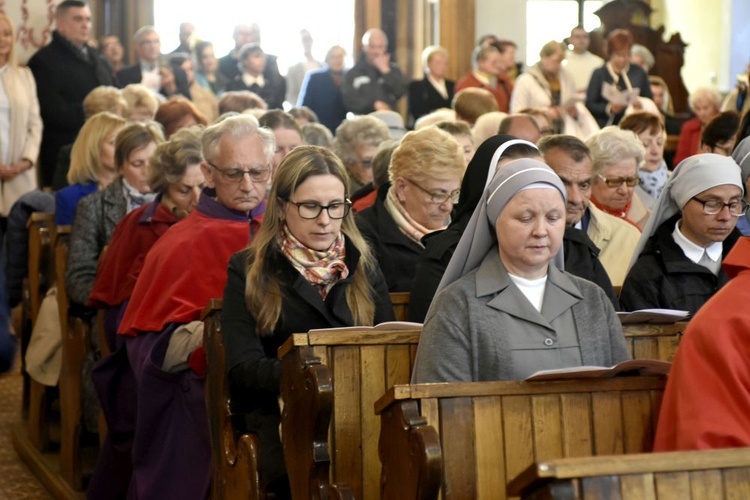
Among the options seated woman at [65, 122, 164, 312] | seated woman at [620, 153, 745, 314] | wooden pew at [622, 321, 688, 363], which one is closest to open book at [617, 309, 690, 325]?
wooden pew at [622, 321, 688, 363]

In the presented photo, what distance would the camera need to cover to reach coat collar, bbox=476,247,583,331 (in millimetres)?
3596

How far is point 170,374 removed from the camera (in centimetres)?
482

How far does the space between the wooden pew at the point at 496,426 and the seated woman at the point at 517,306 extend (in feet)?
0.81

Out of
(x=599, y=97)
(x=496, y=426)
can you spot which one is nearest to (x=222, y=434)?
(x=496, y=426)

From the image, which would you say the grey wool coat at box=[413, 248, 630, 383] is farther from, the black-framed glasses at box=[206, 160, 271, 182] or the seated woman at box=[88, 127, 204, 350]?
the seated woman at box=[88, 127, 204, 350]

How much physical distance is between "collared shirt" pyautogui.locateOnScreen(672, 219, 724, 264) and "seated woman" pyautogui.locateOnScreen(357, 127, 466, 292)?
91cm

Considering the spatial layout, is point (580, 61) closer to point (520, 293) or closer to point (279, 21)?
point (279, 21)

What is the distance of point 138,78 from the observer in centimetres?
1165

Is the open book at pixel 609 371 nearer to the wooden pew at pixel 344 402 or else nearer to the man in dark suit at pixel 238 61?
the wooden pew at pixel 344 402

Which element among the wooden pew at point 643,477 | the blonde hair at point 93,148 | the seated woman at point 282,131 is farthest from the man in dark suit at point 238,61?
the wooden pew at point 643,477

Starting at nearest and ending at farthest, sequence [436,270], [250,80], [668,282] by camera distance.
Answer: [436,270] < [668,282] < [250,80]

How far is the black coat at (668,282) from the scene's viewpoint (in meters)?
4.82

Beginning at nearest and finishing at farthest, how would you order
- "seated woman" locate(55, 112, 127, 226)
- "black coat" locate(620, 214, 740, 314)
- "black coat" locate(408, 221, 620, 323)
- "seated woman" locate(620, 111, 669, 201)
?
"black coat" locate(408, 221, 620, 323), "black coat" locate(620, 214, 740, 314), "seated woman" locate(55, 112, 127, 226), "seated woman" locate(620, 111, 669, 201)

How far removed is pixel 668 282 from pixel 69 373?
9.93 feet
